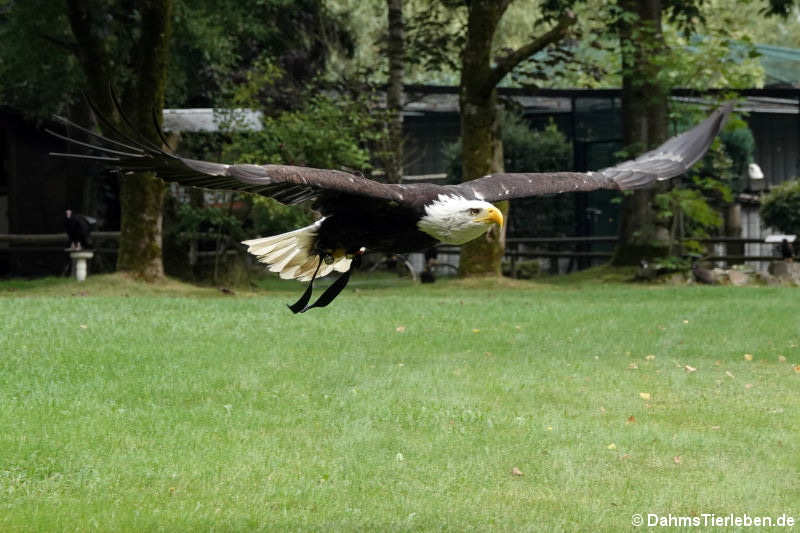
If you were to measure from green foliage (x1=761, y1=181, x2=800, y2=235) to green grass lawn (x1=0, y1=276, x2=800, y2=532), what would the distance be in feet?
25.0

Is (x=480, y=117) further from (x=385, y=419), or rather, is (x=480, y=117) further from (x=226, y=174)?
(x=226, y=174)

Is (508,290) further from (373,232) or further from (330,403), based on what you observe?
(373,232)

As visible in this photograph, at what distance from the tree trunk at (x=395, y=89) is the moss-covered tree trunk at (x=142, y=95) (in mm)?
5489

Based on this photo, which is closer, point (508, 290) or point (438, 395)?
point (438, 395)

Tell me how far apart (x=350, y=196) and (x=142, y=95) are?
1018cm

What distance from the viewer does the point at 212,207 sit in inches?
731

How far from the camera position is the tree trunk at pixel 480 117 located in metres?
17.1

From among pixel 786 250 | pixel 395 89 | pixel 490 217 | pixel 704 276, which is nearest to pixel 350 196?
pixel 490 217

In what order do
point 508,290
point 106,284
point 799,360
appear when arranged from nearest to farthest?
point 799,360 < point 106,284 < point 508,290

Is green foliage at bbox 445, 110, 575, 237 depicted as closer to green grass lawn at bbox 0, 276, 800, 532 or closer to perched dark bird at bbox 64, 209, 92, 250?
perched dark bird at bbox 64, 209, 92, 250

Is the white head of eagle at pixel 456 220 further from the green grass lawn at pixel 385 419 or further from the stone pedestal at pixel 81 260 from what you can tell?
the stone pedestal at pixel 81 260

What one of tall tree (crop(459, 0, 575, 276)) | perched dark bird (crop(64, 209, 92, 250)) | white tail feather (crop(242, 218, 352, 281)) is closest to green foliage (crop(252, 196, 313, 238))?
tall tree (crop(459, 0, 575, 276))

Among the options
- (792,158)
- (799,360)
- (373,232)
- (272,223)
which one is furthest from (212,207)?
(792,158)

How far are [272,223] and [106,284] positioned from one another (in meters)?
3.44
